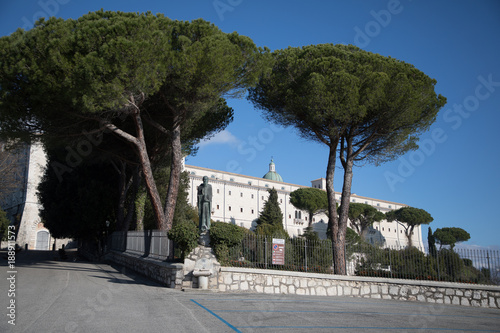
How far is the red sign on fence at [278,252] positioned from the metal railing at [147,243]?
10.8ft

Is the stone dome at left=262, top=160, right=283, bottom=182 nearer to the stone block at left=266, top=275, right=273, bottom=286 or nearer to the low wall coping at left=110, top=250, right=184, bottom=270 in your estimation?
the low wall coping at left=110, top=250, right=184, bottom=270

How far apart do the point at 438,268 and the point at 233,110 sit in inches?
453

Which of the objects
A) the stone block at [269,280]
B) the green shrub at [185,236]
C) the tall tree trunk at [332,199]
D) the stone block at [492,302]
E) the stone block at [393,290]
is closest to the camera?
the green shrub at [185,236]

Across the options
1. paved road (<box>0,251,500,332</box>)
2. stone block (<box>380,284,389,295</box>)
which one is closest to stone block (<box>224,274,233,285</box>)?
paved road (<box>0,251,500,332</box>)

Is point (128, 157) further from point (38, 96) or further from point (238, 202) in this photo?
point (238, 202)

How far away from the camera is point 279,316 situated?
7469 mm

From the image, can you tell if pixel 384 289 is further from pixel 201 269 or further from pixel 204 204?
pixel 204 204

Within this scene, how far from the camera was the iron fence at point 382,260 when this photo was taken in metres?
12.6

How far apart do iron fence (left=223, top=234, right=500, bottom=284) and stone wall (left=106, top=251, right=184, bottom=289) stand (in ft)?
6.07

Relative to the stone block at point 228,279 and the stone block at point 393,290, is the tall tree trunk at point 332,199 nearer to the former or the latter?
the stone block at point 393,290

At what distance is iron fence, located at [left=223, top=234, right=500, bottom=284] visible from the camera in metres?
12.6

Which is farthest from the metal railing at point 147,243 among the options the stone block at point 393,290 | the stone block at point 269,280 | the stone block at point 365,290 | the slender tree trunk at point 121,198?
the stone block at point 393,290

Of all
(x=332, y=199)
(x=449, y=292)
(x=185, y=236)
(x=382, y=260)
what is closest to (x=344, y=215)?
(x=332, y=199)

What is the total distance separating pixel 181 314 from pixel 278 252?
6.02m
